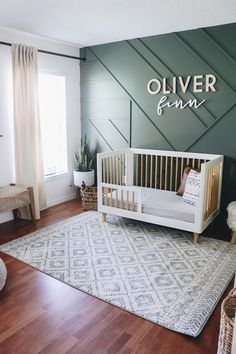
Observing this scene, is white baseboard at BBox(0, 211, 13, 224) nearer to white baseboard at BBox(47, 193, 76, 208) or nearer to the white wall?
the white wall

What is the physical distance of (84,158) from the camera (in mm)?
4855

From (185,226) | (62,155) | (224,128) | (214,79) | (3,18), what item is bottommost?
(185,226)

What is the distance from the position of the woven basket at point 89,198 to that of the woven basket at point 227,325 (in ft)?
9.25

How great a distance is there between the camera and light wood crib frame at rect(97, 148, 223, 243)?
3.36m

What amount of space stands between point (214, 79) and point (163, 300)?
2670mm

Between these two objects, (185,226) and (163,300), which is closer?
(163,300)

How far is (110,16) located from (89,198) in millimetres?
2350

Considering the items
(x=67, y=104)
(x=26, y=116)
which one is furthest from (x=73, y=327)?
(x=67, y=104)

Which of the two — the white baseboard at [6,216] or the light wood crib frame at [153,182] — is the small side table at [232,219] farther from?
the white baseboard at [6,216]

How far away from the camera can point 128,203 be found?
3773mm

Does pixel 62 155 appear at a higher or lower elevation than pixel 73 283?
higher

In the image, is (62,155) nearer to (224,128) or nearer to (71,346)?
(224,128)

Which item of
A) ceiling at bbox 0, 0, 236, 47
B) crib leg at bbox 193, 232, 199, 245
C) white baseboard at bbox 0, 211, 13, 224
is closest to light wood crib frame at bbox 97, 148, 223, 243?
crib leg at bbox 193, 232, 199, 245

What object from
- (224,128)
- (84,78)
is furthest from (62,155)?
(224,128)
